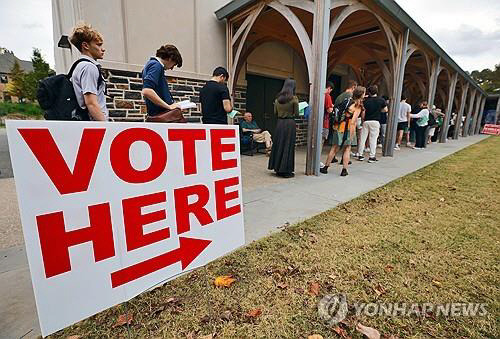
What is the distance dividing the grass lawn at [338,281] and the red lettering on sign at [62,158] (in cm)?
86

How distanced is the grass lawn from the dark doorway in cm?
547

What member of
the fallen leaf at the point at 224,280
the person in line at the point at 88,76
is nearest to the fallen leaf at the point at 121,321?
the fallen leaf at the point at 224,280

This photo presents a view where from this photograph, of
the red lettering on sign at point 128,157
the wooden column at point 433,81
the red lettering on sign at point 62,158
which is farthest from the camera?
the wooden column at point 433,81

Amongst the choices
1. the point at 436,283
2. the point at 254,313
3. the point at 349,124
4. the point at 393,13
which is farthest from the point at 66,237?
the point at 393,13

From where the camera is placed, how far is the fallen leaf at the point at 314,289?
1.56m

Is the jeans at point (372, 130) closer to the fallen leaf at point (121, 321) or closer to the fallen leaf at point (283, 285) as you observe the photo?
the fallen leaf at point (283, 285)

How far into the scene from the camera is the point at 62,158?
2.80 ft

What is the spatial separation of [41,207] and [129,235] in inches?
12.8

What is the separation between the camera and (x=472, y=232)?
2.41 meters

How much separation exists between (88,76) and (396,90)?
7.23m

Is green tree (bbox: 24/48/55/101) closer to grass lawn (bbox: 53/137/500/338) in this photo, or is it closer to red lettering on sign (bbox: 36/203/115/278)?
grass lawn (bbox: 53/137/500/338)

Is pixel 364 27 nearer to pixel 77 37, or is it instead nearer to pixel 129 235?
pixel 77 37

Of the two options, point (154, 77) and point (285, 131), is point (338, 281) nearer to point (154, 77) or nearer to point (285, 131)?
point (154, 77)

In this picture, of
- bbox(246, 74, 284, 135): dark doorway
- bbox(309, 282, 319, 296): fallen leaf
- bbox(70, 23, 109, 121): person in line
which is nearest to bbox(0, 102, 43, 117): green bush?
bbox(246, 74, 284, 135): dark doorway
